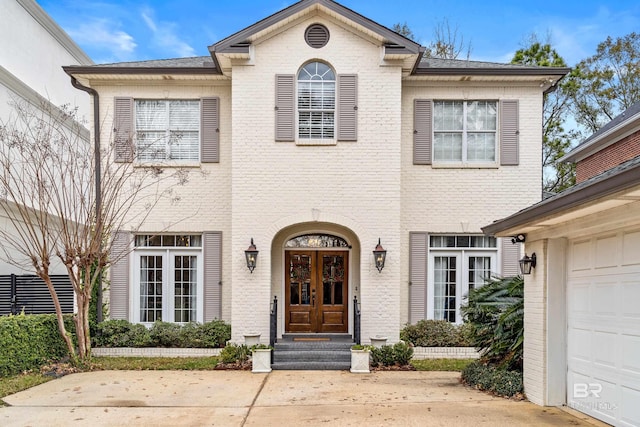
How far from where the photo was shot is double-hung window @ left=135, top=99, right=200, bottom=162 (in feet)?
41.7

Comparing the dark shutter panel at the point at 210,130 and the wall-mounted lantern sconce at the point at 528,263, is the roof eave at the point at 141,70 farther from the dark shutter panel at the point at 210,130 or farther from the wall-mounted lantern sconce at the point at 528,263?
the wall-mounted lantern sconce at the point at 528,263

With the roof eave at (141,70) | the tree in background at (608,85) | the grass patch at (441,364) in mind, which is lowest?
the grass patch at (441,364)

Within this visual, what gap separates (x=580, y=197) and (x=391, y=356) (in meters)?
6.05

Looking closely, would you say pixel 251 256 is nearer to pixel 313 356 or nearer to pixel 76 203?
pixel 313 356

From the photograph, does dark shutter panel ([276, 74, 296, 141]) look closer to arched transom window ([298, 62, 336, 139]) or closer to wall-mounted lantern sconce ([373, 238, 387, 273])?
arched transom window ([298, 62, 336, 139])

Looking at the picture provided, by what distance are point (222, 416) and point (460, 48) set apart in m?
20.6

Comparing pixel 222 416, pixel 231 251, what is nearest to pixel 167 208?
pixel 231 251

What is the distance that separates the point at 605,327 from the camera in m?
6.43

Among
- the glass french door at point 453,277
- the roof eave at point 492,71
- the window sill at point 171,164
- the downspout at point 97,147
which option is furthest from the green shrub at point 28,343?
the roof eave at point 492,71

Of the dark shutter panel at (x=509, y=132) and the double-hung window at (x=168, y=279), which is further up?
the dark shutter panel at (x=509, y=132)

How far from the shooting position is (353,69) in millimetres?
11828

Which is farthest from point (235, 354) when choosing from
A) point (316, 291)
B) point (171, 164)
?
point (171, 164)

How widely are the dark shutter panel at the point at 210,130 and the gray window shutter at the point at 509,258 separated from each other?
6.94m

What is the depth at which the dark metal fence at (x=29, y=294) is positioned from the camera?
12828mm
